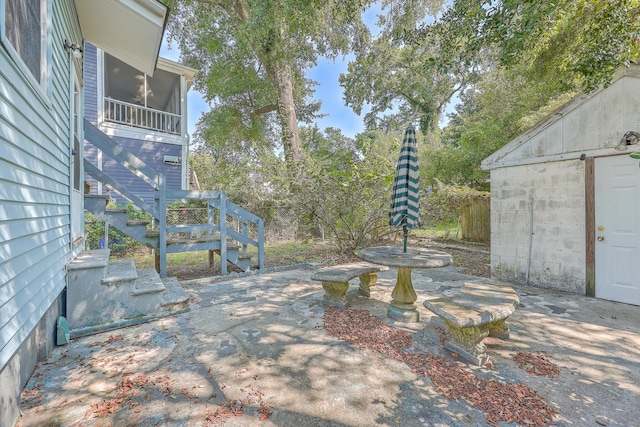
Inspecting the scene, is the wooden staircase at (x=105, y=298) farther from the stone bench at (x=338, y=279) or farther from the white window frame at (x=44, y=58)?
the stone bench at (x=338, y=279)

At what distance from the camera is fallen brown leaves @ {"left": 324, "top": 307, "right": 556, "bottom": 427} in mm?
1928

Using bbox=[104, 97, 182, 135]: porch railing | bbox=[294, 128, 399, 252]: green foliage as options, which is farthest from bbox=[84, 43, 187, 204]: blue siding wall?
bbox=[294, 128, 399, 252]: green foliage

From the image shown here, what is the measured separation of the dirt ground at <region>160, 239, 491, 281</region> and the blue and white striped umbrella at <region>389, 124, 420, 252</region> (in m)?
3.28

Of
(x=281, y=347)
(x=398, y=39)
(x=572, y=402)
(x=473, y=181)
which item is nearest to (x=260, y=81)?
(x=398, y=39)

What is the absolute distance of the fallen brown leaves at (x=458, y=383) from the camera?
1.93 metres

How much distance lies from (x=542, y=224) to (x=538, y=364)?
3331 millimetres

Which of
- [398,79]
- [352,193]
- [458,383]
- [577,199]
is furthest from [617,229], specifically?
[398,79]

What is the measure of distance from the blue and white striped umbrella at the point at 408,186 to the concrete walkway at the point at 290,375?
1232 millimetres

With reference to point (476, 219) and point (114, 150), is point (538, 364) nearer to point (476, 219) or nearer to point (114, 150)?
point (114, 150)

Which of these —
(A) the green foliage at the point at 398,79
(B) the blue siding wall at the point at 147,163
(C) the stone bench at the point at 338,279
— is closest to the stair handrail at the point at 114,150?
(C) the stone bench at the point at 338,279

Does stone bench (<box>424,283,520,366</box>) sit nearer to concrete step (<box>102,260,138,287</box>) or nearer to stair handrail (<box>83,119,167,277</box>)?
concrete step (<box>102,260,138,287</box>)

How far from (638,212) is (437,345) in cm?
372

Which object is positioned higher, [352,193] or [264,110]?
[264,110]

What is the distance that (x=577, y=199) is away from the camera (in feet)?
15.2
